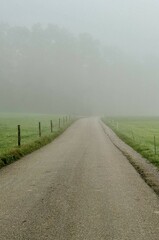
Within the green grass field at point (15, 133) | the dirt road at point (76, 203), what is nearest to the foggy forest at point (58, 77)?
the green grass field at point (15, 133)

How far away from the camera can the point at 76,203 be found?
11.2 metres

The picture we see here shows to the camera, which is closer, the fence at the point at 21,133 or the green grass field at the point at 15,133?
the fence at the point at 21,133

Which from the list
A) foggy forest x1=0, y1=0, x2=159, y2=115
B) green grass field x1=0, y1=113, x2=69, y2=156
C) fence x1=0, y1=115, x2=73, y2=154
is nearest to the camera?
fence x1=0, y1=115, x2=73, y2=154

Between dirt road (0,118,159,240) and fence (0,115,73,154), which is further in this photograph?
fence (0,115,73,154)

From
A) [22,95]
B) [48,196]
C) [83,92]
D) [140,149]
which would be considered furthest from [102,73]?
[48,196]

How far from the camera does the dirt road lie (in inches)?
344

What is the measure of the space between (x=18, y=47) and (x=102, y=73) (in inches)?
1667

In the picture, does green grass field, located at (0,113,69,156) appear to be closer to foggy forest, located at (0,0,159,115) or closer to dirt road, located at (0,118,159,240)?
dirt road, located at (0,118,159,240)

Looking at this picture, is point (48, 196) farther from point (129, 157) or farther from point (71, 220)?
point (129, 157)

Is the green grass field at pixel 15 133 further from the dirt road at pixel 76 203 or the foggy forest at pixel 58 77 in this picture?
the foggy forest at pixel 58 77

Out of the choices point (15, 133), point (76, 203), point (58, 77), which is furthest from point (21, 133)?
point (58, 77)

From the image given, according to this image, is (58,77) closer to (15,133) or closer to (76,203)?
(15,133)

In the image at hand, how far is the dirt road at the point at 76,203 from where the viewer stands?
873 centimetres

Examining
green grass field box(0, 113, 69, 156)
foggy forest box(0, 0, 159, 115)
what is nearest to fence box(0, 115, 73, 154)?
green grass field box(0, 113, 69, 156)
